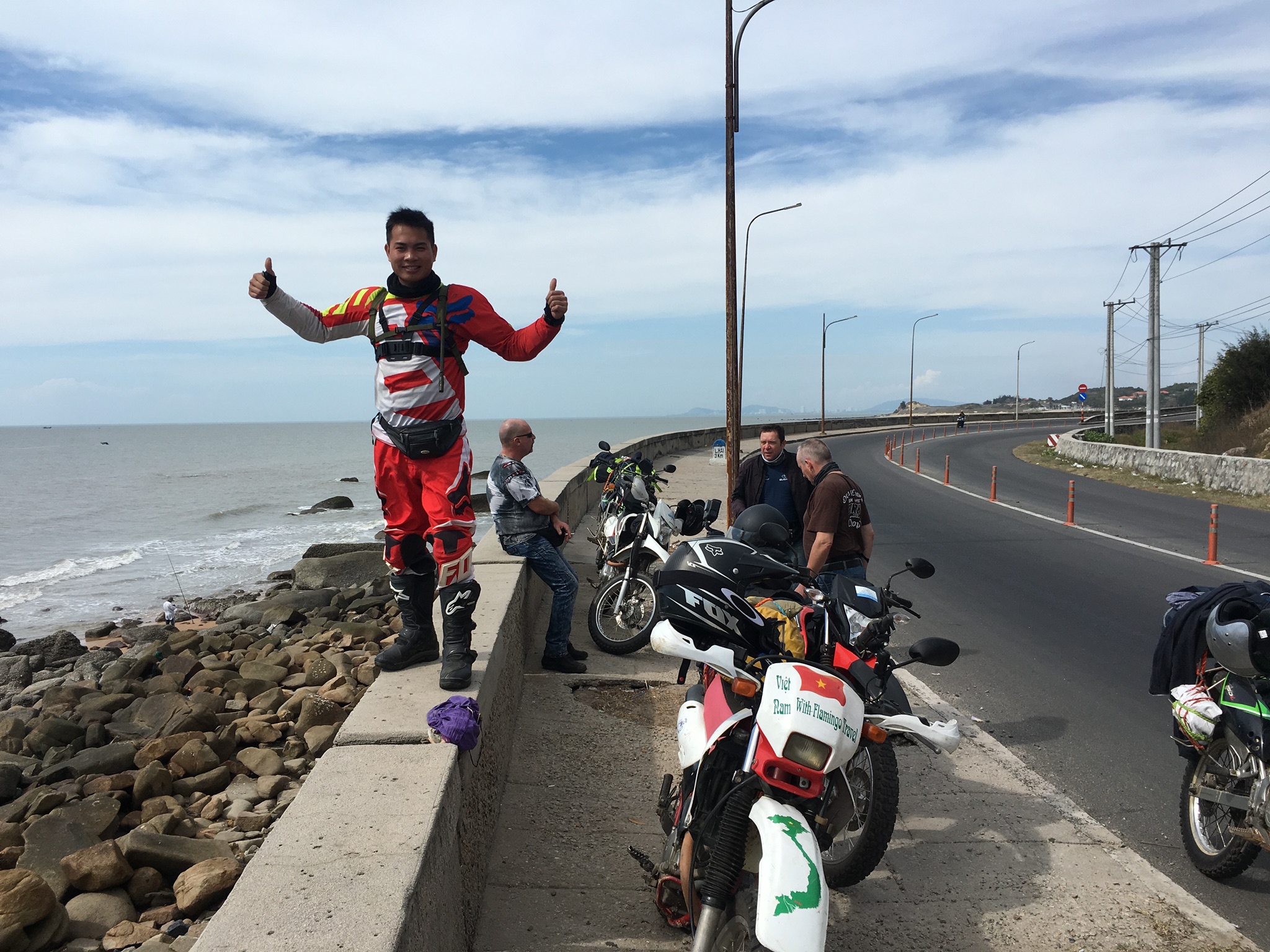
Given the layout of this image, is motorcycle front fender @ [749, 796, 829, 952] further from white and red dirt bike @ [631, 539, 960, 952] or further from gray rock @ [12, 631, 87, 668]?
gray rock @ [12, 631, 87, 668]

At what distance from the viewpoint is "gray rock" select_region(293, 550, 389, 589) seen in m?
16.8

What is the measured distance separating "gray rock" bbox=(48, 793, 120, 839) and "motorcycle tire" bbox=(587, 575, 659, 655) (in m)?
3.36

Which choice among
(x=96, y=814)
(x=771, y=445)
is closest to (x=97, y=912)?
(x=96, y=814)

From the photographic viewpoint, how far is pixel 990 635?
8.34 metres

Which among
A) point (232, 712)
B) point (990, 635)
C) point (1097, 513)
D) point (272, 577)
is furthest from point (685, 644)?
point (272, 577)

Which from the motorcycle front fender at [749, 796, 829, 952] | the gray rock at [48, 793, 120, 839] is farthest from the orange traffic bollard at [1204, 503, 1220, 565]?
the gray rock at [48, 793, 120, 839]

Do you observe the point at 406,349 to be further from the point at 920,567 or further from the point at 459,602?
the point at 920,567

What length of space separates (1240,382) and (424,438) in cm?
4600

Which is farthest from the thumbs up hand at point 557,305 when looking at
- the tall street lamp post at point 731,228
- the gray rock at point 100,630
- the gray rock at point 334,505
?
the gray rock at point 334,505

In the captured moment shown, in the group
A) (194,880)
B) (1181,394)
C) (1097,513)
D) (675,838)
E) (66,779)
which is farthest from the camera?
(1181,394)

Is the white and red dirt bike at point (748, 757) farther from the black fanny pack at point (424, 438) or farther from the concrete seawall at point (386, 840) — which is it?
the black fanny pack at point (424, 438)

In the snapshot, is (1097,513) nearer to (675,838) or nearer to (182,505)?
(675,838)

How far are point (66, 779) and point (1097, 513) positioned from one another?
17018 mm

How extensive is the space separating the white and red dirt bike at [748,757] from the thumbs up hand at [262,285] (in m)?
2.11
